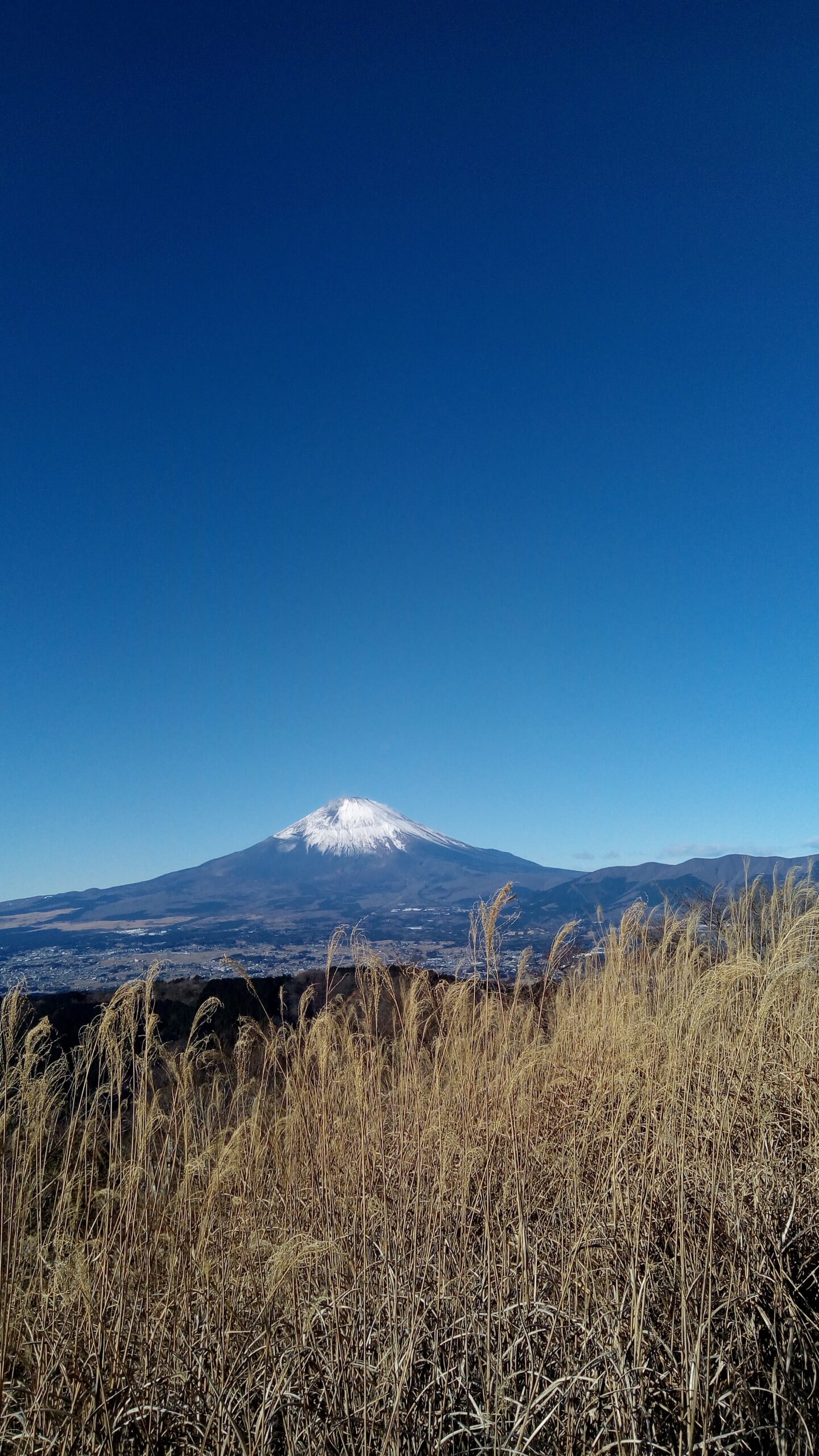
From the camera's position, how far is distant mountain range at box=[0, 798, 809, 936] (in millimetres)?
47188

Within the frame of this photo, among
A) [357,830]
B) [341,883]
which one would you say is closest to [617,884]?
[341,883]

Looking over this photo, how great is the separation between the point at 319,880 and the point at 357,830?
33361mm

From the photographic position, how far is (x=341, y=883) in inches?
4107

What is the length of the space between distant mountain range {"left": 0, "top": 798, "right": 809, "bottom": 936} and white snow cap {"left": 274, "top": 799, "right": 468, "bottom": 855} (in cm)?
27

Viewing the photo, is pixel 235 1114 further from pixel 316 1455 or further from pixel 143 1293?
pixel 316 1455

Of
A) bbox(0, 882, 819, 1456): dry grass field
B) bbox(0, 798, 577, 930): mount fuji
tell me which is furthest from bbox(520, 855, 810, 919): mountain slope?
bbox(0, 882, 819, 1456): dry grass field

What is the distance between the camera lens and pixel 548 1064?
14.7ft

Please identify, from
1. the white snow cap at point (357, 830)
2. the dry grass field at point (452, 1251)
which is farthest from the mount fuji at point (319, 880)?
the dry grass field at point (452, 1251)

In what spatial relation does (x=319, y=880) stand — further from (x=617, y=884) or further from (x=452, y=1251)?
(x=452, y=1251)

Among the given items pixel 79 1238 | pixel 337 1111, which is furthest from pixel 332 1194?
pixel 79 1238

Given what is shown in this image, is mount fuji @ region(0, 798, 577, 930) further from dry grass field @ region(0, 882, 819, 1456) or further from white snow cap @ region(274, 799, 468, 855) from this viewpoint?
dry grass field @ region(0, 882, 819, 1456)

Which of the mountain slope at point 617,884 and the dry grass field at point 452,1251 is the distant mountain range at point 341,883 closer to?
the mountain slope at point 617,884

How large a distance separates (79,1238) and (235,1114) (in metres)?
1.83

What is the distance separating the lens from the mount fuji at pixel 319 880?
230 ft
